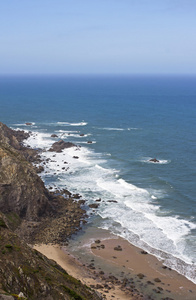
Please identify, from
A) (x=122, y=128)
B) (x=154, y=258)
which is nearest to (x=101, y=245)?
(x=154, y=258)

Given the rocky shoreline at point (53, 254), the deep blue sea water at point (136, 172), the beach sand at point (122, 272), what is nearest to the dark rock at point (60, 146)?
the deep blue sea water at point (136, 172)

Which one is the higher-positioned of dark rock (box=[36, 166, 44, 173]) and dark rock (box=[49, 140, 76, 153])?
dark rock (box=[49, 140, 76, 153])

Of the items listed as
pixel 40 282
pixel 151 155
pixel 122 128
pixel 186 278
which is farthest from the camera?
pixel 122 128

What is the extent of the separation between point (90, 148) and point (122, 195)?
136ft

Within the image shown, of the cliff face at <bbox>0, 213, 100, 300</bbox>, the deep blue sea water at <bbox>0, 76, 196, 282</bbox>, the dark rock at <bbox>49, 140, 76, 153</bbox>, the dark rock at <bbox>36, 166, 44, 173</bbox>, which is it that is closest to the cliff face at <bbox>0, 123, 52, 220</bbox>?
the deep blue sea water at <bbox>0, 76, 196, 282</bbox>

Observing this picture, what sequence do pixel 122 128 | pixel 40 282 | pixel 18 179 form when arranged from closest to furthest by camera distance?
pixel 40 282
pixel 18 179
pixel 122 128

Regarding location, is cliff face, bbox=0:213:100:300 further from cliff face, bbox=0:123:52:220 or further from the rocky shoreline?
cliff face, bbox=0:123:52:220

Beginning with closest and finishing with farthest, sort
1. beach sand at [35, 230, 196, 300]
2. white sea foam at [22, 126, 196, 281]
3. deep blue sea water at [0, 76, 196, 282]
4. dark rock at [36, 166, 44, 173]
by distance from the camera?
beach sand at [35, 230, 196, 300] < white sea foam at [22, 126, 196, 281] < deep blue sea water at [0, 76, 196, 282] < dark rock at [36, 166, 44, 173]

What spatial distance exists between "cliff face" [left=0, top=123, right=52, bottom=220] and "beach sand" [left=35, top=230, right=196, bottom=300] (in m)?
9.78

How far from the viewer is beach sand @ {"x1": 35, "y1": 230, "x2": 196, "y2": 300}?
51312mm

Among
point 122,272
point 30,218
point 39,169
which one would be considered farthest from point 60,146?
point 122,272

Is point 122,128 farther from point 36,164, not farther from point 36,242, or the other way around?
point 36,242

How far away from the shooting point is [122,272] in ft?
A: 184

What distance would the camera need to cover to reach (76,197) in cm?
8038
